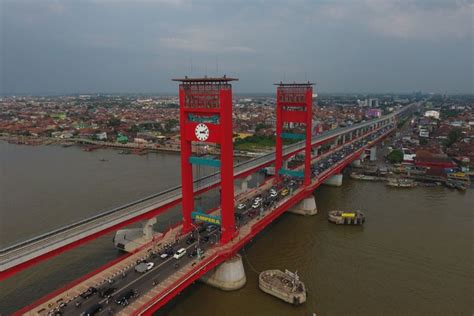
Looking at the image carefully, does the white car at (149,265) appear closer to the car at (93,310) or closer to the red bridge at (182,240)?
the red bridge at (182,240)

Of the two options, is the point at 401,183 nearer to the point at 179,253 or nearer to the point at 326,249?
the point at 326,249

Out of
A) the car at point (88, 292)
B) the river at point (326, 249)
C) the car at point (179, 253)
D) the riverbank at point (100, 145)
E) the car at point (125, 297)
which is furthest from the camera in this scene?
the riverbank at point (100, 145)

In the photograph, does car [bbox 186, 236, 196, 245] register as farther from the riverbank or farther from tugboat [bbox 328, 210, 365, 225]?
the riverbank

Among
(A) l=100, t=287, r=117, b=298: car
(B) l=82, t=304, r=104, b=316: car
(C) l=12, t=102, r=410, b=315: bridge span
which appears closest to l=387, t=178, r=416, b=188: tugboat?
(C) l=12, t=102, r=410, b=315: bridge span

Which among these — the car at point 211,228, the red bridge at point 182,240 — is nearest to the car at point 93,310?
the red bridge at point 182,240

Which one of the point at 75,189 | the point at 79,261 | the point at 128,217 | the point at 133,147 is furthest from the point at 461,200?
the point at 133,147

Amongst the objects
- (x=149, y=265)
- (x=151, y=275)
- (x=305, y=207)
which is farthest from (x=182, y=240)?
(x=305, y=207)

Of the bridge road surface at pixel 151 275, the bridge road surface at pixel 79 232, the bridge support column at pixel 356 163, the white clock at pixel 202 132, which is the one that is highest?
the white clock at pixel 202 132

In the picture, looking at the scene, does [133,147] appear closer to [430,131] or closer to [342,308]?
[342,308]
